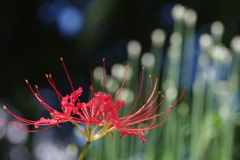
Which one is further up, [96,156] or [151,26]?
[151,26]

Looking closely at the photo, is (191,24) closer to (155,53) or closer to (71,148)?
(155,53)

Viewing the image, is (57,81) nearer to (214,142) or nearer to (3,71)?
(3,71)

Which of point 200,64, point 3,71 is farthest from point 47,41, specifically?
point 200,64

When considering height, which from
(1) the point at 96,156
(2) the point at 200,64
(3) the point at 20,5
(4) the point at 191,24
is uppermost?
(3) the point at 20,5

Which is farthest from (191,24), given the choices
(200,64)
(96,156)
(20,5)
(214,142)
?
(20,5)

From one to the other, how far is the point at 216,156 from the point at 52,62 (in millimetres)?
3259

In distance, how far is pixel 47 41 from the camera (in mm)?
5094

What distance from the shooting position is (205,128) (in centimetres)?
179

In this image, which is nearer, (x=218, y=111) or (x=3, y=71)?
(x=218, y=111)

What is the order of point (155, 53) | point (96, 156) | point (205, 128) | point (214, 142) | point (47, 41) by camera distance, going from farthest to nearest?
point (47, 41) → point (155, 53) → point (96, 156) → point (214, 142) → point (205, 128)

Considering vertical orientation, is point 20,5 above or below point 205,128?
above

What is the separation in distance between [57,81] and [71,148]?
324 centimetres

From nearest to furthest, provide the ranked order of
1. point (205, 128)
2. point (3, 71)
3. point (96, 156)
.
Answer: point (205, 128) < point (96, 156) < point (3, 71)

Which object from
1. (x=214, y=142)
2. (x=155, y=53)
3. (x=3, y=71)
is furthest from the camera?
(x=3, y=71)
